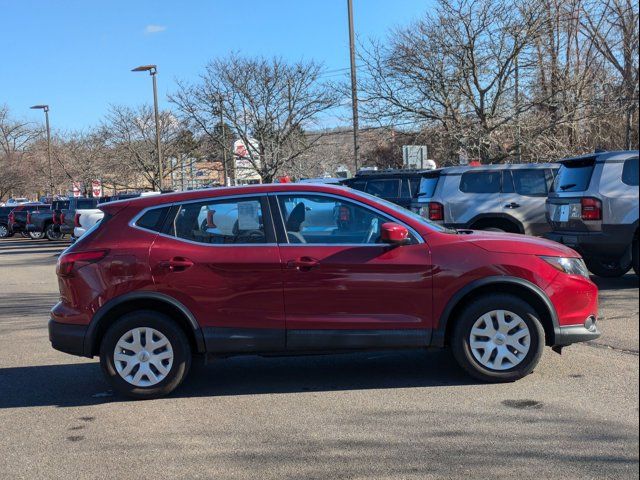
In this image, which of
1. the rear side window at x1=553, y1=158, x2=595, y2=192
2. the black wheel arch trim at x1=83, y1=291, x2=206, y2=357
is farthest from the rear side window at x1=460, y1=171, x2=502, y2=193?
the black wheel arch trim at x1=83, y1=291, x2=206, y2=357

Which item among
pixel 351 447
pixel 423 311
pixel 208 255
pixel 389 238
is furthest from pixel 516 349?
pixel 208 255

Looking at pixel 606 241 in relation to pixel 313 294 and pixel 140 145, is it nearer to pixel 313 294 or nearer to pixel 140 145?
pixel 313 294

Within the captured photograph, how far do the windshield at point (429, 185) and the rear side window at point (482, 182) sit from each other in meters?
0.51

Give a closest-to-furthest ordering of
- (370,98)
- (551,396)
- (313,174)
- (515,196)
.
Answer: (551,396) → (515,196) → (370,98) → (313,174)

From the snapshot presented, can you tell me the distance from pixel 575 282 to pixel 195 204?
3.27m

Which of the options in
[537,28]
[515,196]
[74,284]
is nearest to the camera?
[74,284]

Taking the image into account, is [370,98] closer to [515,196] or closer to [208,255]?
[515,196]

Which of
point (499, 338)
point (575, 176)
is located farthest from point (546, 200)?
point (499, 338)

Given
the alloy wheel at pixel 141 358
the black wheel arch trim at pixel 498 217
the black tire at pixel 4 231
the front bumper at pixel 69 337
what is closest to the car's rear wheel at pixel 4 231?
the black tire at pixel 4 231

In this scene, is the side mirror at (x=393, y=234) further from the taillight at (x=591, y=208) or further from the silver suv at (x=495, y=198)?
the silver suv at (x=495, y=198)

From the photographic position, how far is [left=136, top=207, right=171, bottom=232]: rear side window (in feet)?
17.9

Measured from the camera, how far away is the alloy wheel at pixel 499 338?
529cm

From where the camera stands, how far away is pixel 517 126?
17.9m

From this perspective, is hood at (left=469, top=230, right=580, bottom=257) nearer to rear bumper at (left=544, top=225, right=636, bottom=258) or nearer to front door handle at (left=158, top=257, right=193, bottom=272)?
front door handle at (left=158, top=257, right=193, bottom=272)
